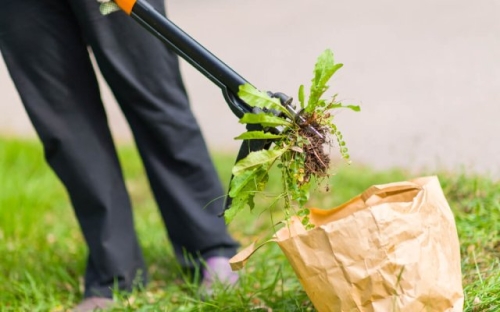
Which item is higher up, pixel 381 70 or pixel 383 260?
pixel 381 70

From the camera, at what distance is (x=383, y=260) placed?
4.88ft

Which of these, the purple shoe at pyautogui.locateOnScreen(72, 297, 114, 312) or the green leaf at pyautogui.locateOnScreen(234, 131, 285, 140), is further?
the purple shoe at pyautogui.locateOnScreen(72, 297, 114, 312)

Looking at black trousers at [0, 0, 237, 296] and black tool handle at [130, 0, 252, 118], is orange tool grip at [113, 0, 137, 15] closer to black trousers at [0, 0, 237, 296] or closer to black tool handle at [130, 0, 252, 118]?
black tool handle at [130, 0, 252, 118]

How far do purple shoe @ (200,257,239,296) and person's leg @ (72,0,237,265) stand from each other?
0.10 ft

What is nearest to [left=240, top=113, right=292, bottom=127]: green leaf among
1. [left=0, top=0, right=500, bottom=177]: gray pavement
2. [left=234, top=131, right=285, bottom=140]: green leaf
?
[left=234, top=131, right=285, bottom=140]: green leaf

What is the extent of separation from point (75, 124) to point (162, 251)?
2.15ft

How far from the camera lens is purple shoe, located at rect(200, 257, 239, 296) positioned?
6.90 feet

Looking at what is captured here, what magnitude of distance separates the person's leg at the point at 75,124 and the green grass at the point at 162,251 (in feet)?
0.44

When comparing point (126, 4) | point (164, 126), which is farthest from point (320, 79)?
point (164, 126)

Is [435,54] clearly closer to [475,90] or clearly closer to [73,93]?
[475,90]

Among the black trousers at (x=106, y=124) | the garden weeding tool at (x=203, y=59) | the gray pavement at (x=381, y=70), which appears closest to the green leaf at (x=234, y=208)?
the garden weeding tool at (x=203, y=59)

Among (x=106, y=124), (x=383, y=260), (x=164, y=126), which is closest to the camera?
(x=383, y=260)

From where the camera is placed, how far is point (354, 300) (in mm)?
1504

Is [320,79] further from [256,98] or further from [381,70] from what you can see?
[381,70]
